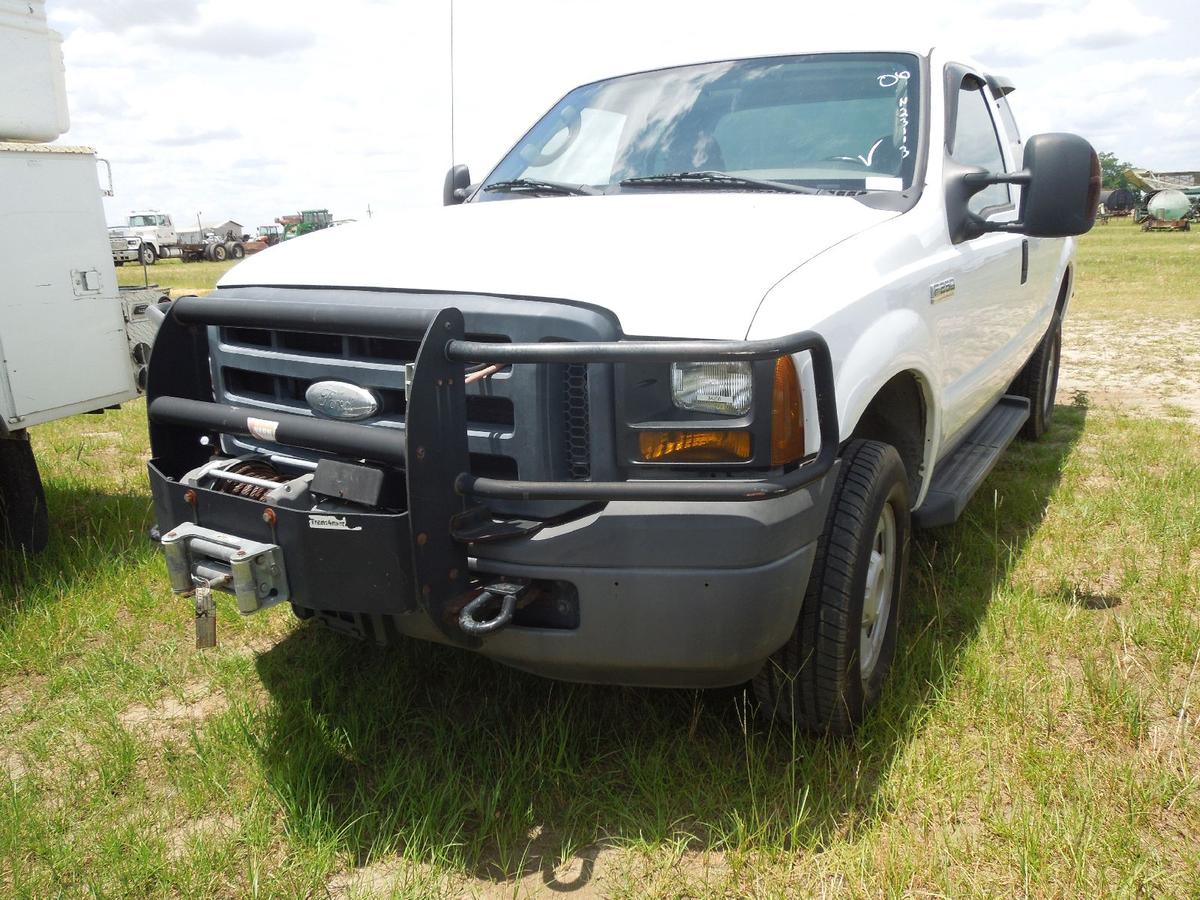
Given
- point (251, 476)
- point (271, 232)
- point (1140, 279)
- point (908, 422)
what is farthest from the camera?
point (271, 232)

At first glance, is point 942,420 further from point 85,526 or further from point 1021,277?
point 85,526

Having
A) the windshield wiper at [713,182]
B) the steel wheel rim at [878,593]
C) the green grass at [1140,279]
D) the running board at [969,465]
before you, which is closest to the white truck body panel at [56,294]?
the windshield wiper at [713,182]

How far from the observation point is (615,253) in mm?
2379

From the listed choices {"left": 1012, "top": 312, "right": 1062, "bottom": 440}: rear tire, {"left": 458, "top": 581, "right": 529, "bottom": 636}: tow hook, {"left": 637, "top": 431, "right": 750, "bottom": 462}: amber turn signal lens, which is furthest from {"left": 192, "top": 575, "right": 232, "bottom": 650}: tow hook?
{"left": 1012, "top": 312, "right": 1062, "bottom": 440}: rear tire

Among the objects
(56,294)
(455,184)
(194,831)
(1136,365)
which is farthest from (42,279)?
(1136,365)

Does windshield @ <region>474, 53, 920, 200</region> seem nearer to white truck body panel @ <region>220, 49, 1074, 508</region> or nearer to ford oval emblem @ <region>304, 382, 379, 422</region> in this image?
white truck body panel @ <region>220, 49, 1074, 508</region>

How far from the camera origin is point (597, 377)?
7.23ft

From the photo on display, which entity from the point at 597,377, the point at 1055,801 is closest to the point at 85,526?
the point at 597,377

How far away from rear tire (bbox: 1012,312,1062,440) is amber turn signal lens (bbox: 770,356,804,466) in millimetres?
3895

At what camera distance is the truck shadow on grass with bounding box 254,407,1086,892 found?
2395 millimetres

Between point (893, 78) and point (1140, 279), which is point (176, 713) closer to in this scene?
point (893, 78)

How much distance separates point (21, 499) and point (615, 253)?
3.11 m

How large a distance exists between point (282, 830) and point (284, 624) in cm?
126

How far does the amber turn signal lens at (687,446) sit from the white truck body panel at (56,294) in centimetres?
300
